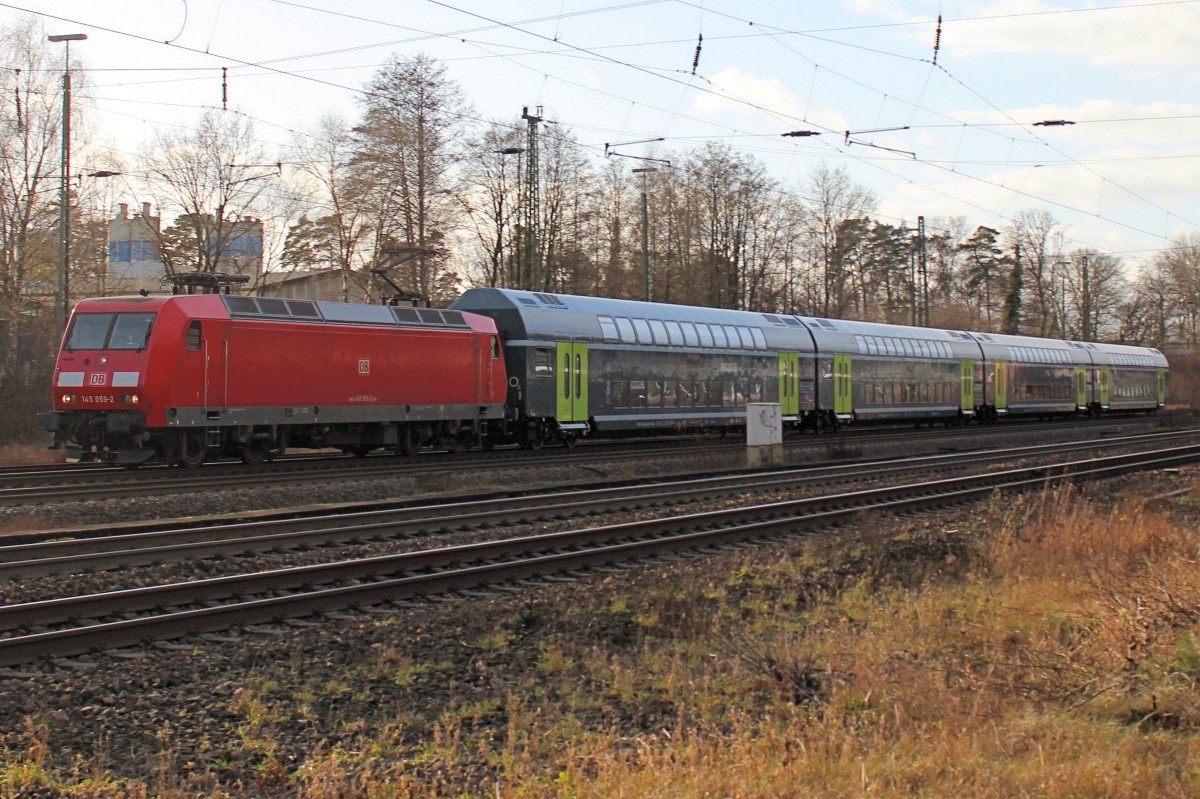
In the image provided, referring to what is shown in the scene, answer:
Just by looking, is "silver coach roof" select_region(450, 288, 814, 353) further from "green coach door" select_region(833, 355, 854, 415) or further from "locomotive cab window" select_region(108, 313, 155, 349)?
"locomotive cab window" select_region(108, 313, 155, 349)

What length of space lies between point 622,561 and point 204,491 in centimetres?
773

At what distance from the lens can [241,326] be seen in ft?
62.7

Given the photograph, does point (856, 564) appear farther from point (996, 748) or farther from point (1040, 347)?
point (1040, 347)

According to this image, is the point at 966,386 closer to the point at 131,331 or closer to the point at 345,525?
the point at 131,331

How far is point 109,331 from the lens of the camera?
61.4 feet

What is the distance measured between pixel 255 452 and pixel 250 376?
78.8 inches

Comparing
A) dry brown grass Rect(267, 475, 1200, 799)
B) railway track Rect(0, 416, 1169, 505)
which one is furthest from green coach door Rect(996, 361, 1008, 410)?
dry brown grass Rect(267, 475, 1200, 799)

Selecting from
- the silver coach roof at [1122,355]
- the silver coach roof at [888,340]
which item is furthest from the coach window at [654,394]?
the silver coach roof at [1122,355]

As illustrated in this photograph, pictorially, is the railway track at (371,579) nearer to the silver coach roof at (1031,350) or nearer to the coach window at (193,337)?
the coach window at (193,337)

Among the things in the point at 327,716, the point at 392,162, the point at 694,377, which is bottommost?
the point at 327,716

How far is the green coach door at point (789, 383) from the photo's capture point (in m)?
32.1

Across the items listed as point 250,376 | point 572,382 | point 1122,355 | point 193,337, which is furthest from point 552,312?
point 1122,355

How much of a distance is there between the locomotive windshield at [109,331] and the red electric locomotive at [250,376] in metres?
0.02

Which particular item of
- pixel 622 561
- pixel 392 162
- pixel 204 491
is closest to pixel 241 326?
pixel 204 491
